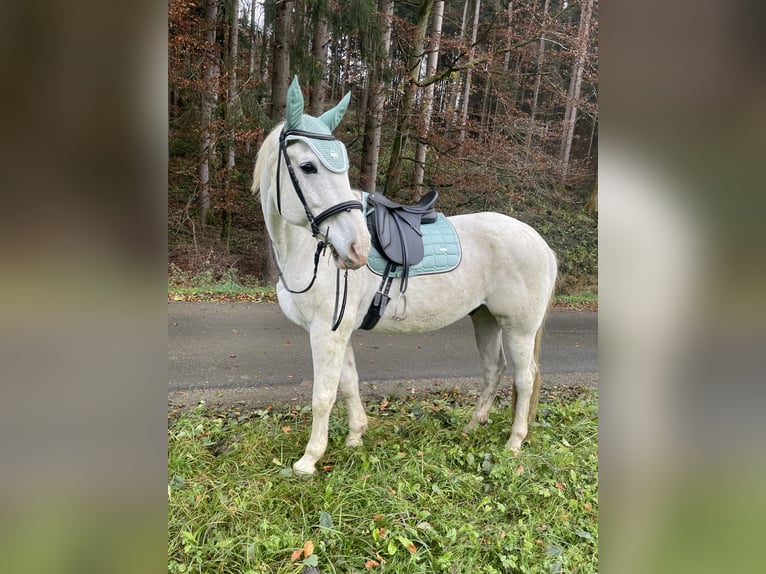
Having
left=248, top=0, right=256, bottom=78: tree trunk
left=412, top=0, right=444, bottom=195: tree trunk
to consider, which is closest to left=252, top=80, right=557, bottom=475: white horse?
left=412, top=0, right=444, bottom=195: tree trunk

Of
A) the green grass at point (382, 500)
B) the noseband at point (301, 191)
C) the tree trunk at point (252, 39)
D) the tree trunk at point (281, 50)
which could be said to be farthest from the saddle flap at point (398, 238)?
the tree trunk at point (252, 39)

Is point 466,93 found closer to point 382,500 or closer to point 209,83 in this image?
point 209,83

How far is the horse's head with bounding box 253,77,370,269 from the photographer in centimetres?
200

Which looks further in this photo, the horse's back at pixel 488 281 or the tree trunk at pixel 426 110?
the tree trunk at pixel 426 110

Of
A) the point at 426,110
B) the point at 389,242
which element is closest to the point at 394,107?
the point at 426,110

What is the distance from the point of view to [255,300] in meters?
7.03

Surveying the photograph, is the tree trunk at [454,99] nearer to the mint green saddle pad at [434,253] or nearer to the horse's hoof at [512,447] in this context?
the mint green saddle pad at [434,253]

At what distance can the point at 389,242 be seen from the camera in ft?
8.82

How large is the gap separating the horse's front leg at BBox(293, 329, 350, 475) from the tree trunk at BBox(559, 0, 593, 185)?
294 inches

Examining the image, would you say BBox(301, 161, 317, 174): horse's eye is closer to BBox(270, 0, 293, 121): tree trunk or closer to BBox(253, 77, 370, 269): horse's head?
BBox(253, 77, 370, 269): horse's head

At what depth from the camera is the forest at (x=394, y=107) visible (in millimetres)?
7016
